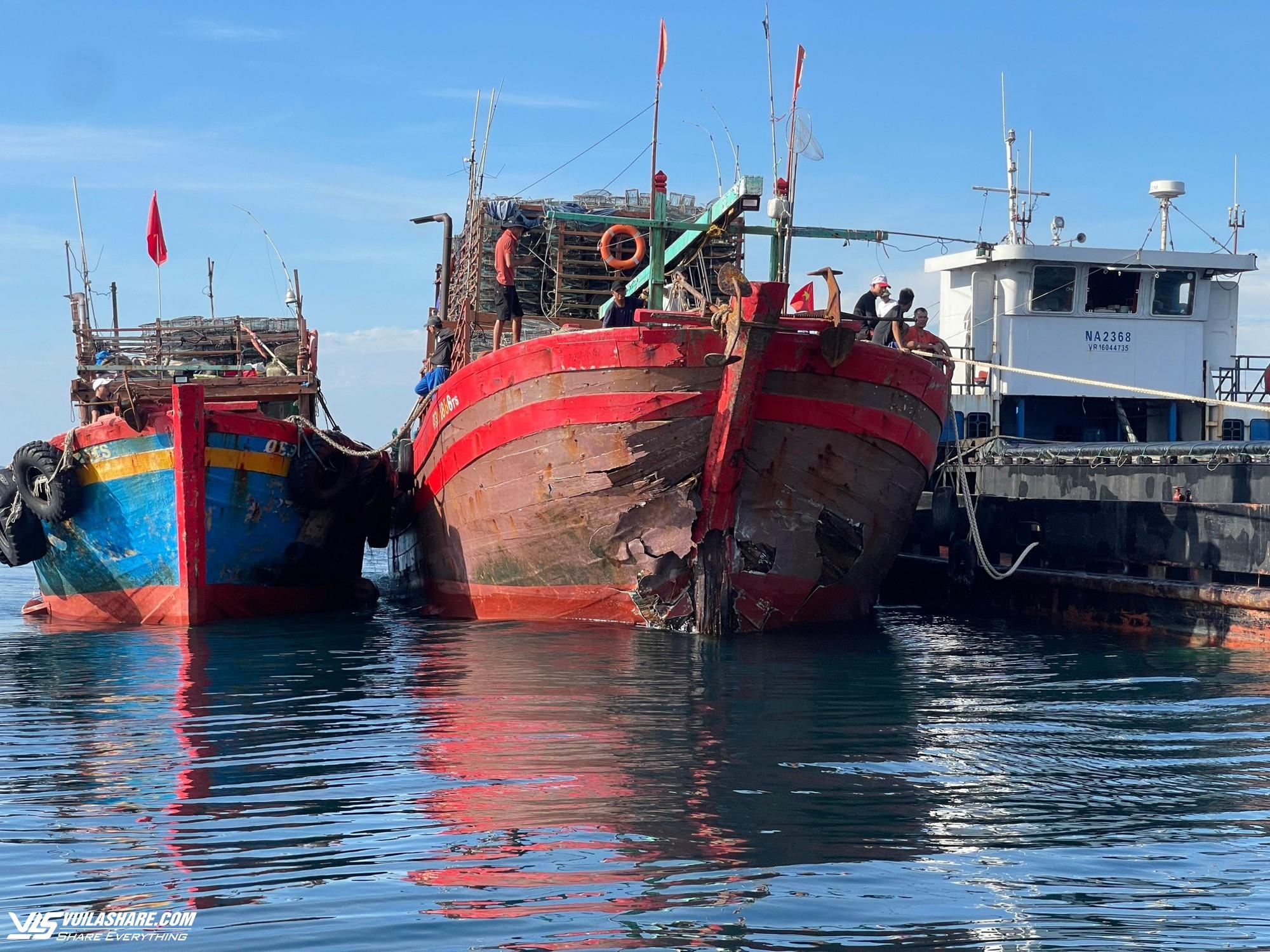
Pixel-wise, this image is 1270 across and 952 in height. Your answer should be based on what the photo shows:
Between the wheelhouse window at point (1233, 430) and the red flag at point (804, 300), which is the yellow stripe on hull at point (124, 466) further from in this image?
the wheelhouse window at point (1233, 430)

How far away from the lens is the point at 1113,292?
19.6m

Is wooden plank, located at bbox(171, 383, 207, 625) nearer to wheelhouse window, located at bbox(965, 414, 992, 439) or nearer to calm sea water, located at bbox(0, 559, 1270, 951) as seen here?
calm sea water, located at bbox(0, 559, 1270, 951)

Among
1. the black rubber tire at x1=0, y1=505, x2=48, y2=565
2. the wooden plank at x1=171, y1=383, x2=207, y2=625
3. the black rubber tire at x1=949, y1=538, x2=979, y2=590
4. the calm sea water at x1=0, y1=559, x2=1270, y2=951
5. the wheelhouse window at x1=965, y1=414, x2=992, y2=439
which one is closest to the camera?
the calm sea water at x1=0, y1=559, x2=1270, y2=951

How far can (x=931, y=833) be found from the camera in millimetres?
5031

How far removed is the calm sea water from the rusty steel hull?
1315mm

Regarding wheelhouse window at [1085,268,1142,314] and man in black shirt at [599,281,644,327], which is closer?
man in black shirt at [599,281,644,327]

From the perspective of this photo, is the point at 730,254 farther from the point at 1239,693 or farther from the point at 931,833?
the point at 931,833

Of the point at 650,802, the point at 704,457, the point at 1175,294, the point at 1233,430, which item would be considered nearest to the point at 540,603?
the point at 704,457

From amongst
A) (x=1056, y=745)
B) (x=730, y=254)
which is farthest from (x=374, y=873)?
(x=730, y=254)

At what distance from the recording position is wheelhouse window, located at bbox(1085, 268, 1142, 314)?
64.1 feet

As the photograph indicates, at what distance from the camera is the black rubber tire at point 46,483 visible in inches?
535

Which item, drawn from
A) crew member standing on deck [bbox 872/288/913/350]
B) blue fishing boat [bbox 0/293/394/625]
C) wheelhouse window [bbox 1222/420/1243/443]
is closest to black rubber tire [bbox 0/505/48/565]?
blue fishing boat [bbox 0/293/394/625]

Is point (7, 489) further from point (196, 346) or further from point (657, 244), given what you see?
point (657, 244)

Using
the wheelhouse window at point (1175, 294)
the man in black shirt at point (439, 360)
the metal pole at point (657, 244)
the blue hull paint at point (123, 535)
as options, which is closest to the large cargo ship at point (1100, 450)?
the wheelhouse window at point (1175, 294)
